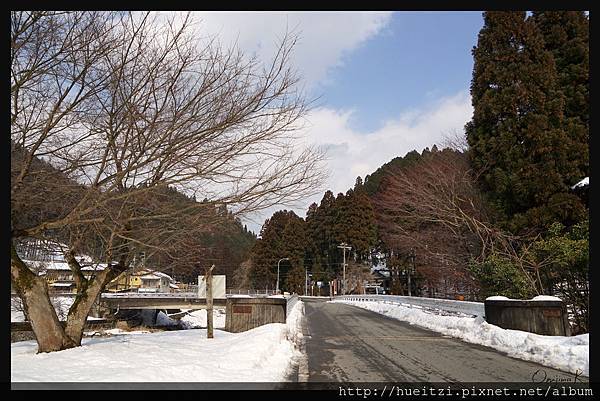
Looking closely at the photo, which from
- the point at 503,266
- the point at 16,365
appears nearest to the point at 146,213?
the point at 16,365

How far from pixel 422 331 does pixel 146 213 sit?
31.2ft

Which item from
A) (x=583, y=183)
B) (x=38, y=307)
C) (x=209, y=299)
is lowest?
(x=209, y=299)

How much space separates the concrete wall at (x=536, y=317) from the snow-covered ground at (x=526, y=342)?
381 millimetres

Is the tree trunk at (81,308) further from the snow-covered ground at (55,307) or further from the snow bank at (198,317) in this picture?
the snow bank at (198,317)

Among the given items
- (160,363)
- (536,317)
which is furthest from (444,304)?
(160,363)

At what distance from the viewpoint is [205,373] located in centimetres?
624

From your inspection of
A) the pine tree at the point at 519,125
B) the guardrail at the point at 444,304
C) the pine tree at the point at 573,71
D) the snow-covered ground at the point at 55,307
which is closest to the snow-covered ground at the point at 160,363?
the guardrail at the point at 444,304

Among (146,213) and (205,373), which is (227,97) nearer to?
(146,213)

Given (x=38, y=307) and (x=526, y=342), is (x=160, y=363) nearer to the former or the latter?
(x=38, y=307)

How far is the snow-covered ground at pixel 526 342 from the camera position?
24.6 ft

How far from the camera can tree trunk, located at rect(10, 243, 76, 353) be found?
23.3ft

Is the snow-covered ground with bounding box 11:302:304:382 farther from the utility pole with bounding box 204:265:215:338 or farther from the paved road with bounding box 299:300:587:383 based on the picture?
the utility pole with bounding box 204:265:215:338

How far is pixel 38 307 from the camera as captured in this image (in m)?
7.21

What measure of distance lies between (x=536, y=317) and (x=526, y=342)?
5.23ft
